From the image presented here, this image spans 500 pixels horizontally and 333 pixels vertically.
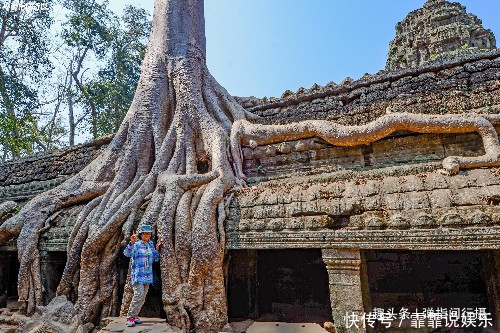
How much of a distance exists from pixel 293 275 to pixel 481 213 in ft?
10.5

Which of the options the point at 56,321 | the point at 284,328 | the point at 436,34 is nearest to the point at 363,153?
the point at 284,328

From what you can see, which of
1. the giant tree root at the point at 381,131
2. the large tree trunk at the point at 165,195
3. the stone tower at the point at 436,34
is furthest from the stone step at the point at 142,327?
the stone tower at the point at 436,34

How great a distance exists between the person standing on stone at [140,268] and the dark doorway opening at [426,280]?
3072mm

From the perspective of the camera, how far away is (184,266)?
3391 millimetres

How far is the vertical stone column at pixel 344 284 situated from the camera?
2873 millimetres

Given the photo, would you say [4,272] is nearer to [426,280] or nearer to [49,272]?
[49,272]

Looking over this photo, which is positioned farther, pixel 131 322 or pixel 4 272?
pixel 4 272

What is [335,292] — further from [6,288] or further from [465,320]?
[6,288]

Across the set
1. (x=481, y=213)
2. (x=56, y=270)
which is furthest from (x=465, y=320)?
(x=56, y=270)

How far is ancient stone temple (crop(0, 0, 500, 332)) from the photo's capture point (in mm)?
2791

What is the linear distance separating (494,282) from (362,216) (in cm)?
189

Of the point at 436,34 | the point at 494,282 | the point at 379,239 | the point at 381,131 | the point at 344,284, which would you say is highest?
the point at 436,34

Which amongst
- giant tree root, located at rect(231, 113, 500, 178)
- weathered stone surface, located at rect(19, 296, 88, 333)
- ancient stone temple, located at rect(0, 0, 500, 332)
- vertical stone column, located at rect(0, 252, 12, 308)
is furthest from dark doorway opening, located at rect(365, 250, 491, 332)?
vertical stone column, located at rect(0, 252, 12, 308)

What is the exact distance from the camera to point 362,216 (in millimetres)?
2951
